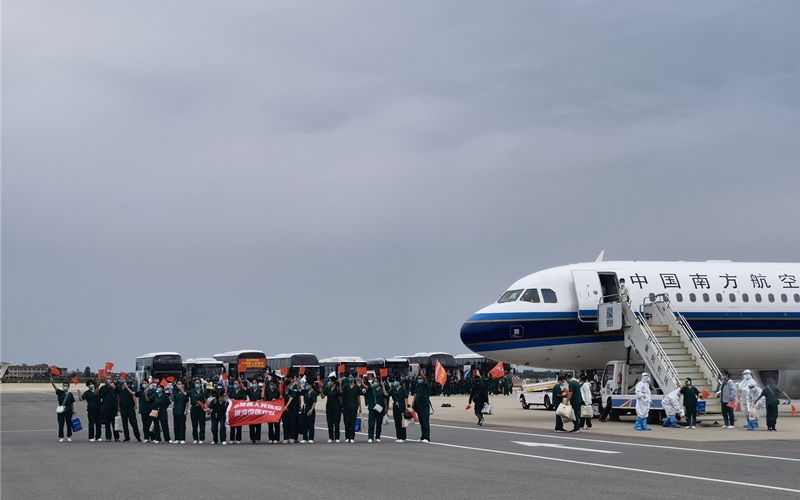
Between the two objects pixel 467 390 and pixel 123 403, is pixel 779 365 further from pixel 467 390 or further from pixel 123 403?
pixel 467 390

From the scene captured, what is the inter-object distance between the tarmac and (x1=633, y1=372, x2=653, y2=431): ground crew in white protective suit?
4.43 feet

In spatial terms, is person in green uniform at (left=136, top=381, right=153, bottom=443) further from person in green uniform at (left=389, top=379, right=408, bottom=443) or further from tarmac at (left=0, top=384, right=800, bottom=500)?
person in green uniform at (left=389, top=379, right=408, bottom=443)

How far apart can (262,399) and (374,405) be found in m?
3.57

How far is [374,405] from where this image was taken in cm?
2384

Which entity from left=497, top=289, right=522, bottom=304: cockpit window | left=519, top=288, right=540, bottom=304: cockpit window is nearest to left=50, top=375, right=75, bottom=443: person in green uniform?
left=497, top=289, right=522, bottom=304: cockpit window

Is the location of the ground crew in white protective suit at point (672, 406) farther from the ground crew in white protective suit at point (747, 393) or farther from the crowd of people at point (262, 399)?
the crowd of people at point (262, 399)

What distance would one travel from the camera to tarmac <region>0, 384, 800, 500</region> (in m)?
13.9

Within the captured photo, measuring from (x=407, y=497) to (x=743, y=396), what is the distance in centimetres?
1981

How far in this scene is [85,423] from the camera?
124ft

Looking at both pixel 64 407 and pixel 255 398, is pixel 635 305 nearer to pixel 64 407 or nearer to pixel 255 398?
pixel 255 398

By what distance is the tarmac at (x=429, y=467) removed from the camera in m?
13.9

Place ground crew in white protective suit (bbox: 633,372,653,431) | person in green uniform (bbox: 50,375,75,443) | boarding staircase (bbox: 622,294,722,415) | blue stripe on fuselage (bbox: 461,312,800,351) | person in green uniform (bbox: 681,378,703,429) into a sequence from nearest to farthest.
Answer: person in green uniform (bbox: 50,375,75,443) → ground crew in white protective suit (bbox: 633,372,653,431) → person in green uniform (bbox: 681,378,703,429) → boarding staircase (bbox: 622,294,722,415) → blue stripe on fuselage (bbox: 461,312,800,351)

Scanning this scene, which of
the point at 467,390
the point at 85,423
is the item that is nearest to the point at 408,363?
the point at 467,390

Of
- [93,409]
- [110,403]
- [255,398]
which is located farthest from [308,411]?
[93,409]
